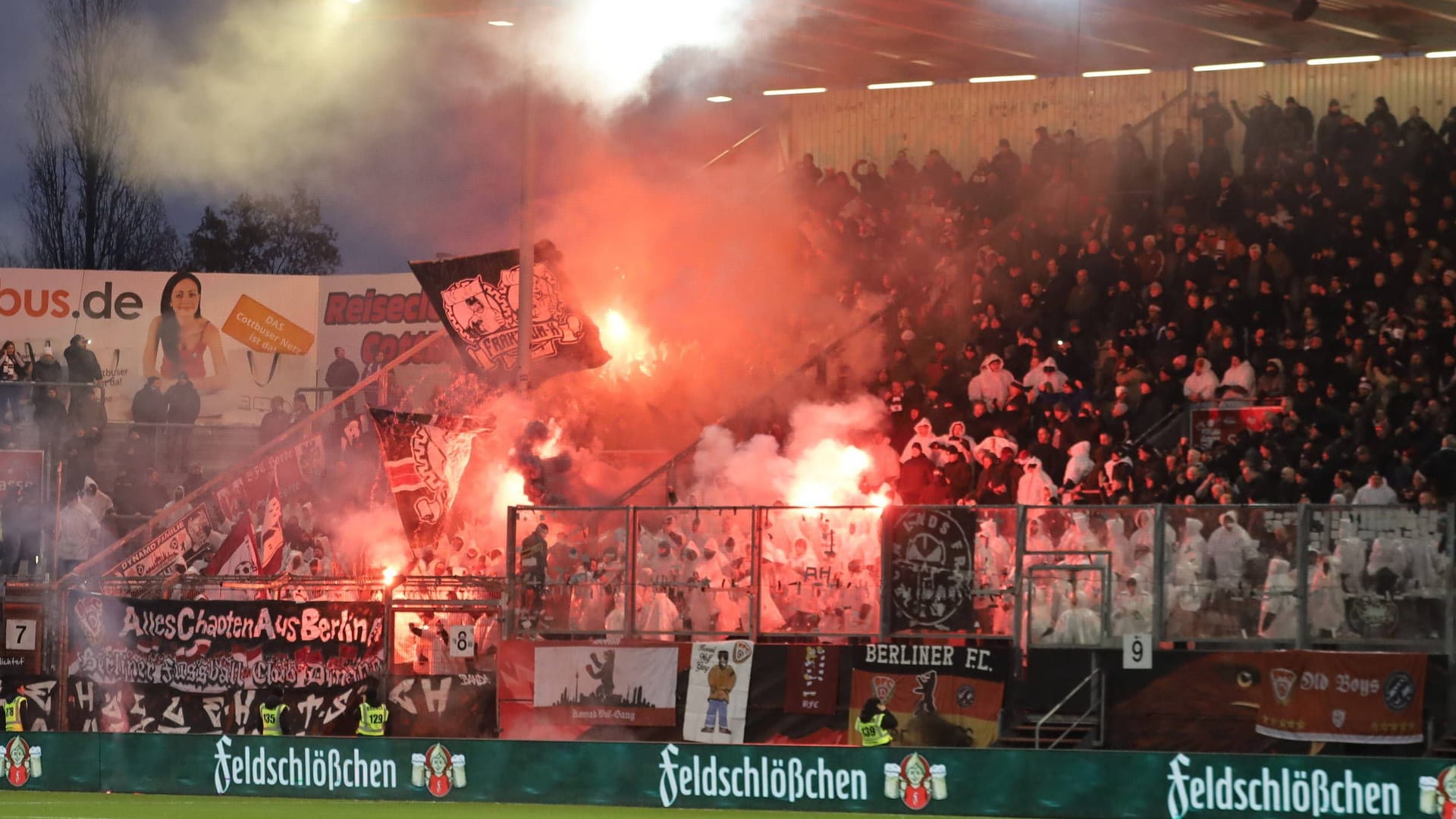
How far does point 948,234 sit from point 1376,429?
28.0ft

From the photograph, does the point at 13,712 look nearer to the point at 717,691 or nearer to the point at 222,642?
the point at 222,642

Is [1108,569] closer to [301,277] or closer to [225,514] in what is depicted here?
[225,514]

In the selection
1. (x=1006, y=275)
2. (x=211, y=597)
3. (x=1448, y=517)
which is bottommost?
(x=211, y=597)

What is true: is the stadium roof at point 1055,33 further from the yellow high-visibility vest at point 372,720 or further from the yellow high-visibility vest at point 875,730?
the yellow high-visibility vest at point 875,730

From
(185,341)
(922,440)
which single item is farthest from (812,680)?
(185,341)

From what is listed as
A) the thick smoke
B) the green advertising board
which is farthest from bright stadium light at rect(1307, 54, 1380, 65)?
the green advertising board

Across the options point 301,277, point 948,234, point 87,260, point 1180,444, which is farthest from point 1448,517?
point 87,260

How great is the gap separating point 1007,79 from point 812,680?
13.4 m

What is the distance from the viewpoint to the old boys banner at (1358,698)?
1664cm

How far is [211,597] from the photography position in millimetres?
21016

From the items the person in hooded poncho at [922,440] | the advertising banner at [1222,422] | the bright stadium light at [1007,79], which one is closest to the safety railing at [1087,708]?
the advertising banner at [1222,422]

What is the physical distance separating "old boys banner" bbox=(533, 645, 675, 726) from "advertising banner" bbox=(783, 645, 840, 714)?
49.5 inches

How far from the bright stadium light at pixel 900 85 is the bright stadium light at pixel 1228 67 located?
423cm

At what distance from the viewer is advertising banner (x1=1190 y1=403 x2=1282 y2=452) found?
20.6 metres
